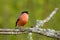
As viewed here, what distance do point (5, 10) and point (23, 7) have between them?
16.6 inches

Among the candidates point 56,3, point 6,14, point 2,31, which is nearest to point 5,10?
point 6,14

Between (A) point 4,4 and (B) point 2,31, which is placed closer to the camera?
(B) point 2,31

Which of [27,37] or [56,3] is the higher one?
[56,3]

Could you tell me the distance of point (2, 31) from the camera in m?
3.06

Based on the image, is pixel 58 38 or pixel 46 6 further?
pixel 46 6

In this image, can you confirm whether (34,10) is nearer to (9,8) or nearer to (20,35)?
(9,8)

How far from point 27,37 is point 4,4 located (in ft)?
14.3

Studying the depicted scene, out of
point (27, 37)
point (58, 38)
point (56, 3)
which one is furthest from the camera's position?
point (56, 3)

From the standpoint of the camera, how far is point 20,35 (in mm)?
3594

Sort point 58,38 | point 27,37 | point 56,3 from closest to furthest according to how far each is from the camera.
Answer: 1. point 58,38
2. point 27,37
3. point 56,3

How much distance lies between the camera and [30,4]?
782 centimetres

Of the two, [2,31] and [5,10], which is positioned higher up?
[5,10]

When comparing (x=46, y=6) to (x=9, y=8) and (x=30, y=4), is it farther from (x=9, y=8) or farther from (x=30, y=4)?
(x=9, y=8)

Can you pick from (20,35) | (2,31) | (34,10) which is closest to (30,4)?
(34,10)
